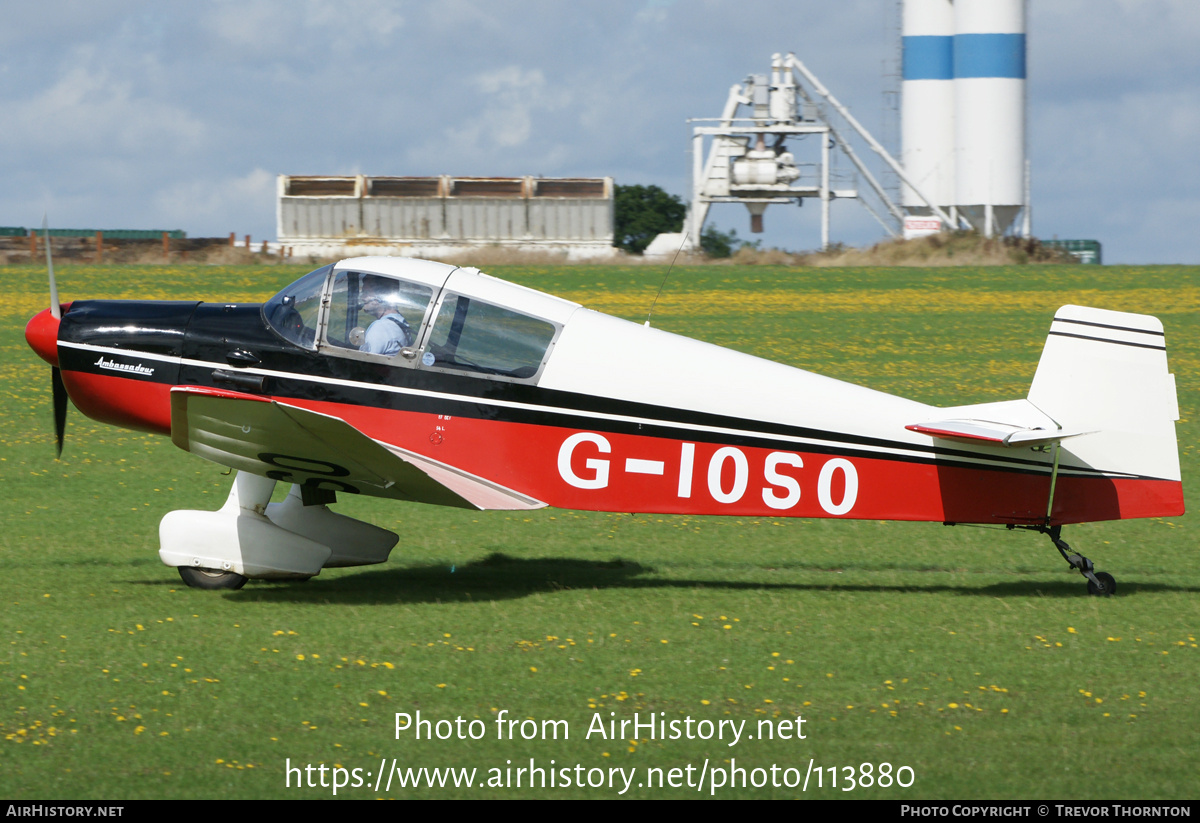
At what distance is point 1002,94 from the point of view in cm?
4894

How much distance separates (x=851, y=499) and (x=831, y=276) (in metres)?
31.0

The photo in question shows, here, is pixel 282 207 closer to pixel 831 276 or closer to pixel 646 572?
pixel 831 276

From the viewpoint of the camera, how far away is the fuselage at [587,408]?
8094 millimetres

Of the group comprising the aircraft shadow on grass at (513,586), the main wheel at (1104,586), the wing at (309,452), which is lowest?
the aircraft shadow on grass at (513,586)

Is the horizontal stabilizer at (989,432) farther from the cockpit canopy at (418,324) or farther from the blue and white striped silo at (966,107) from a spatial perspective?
the blue and white striped silo at (966,107)

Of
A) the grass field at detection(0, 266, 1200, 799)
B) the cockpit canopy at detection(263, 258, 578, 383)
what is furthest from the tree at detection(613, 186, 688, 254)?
the cockpit canopy at detection(263, 258, 578, 383)

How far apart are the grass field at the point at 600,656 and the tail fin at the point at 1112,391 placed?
104 centimetres

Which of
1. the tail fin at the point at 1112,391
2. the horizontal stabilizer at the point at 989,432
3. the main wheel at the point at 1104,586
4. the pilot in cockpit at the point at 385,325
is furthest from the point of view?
the main wheel at the point at 1104,586

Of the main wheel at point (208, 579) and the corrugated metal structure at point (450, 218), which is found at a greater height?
the corrugated metal structure at point (450, 218)

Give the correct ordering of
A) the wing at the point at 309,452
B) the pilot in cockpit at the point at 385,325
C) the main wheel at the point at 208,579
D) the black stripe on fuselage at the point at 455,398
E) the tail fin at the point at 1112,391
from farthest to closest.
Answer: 1. the main wheel at the point at 208,579
2. the pilot in cockpit at the point at 385,325
3. the black stripe on fuselage at the point at 455,398
4. the tail fin at the point at 1112,391
5. the wing at the point at 309,452

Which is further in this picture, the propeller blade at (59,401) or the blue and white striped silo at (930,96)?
the blue and white striped silo at (930,96)

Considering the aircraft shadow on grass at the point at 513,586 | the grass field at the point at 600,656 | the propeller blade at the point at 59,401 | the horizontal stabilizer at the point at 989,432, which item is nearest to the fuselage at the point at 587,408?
the horizontal stabilizer at the point at 989,432

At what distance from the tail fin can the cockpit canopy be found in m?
3.28
